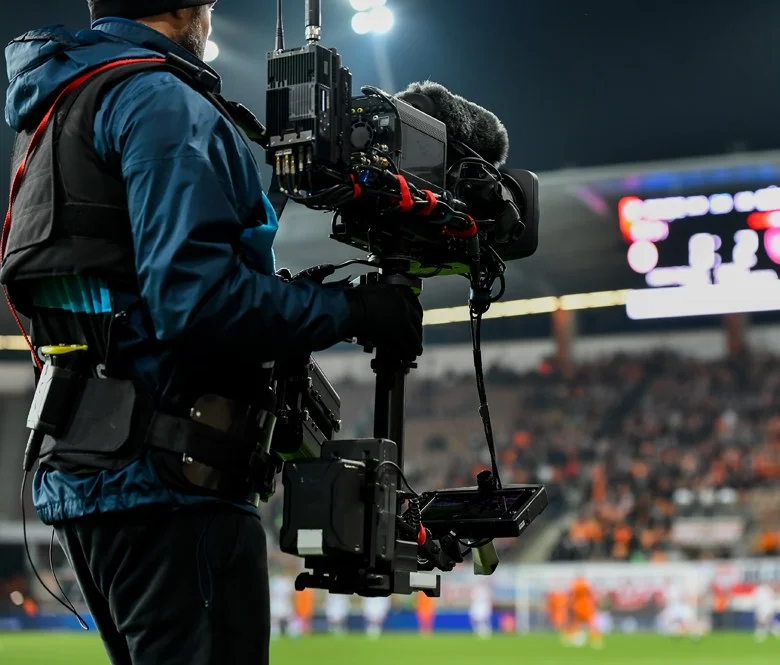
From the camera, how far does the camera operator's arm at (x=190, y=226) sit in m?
1.63

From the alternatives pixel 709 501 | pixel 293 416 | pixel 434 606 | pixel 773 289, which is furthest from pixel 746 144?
pixel 293 416

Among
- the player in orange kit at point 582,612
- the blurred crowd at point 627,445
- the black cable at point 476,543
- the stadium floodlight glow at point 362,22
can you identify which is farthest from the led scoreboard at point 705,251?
the black cable at point 476,543

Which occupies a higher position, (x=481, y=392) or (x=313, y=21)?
(x=313, y=21)

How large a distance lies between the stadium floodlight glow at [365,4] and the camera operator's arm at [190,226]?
5818mm

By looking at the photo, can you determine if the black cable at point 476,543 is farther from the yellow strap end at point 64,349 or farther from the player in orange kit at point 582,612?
the player in orange kit at point 582,612

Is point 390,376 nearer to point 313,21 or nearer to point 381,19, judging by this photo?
point 313,21

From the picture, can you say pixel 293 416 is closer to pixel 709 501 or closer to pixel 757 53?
pixel 757 53

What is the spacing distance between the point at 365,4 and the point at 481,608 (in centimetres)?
765

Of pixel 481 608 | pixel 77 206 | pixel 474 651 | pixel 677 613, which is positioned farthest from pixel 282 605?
pixel 77 206

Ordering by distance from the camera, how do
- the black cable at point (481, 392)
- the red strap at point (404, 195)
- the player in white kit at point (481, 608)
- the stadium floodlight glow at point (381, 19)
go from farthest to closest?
the player in white kit at point (481, 608), the stadium floodlight glow at point (381, 19), the black cable at point (481, 392), the red strap at point (404, 195)

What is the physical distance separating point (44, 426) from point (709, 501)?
1390cm

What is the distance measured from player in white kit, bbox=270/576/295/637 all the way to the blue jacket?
39.8 feet

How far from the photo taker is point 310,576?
1835 mm

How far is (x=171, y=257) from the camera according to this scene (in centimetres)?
162
